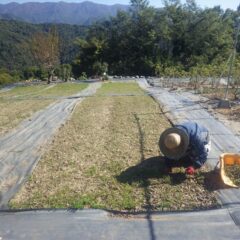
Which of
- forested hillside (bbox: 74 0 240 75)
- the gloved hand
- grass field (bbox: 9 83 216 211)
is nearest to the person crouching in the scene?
the gloved hand

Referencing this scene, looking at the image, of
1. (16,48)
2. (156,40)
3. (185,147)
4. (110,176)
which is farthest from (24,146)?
(16,48)

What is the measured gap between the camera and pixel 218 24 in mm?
35375

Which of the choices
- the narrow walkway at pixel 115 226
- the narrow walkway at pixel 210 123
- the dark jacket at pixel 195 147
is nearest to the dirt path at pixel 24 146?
the narrow walkway at pixel 115 226

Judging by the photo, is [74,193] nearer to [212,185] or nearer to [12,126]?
[212,185]

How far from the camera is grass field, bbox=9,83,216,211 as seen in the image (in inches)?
193

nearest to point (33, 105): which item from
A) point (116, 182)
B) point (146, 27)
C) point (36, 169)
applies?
point (36, 169)

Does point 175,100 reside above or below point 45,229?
below

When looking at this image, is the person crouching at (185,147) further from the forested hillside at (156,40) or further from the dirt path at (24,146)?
the forested hillside at (156,40)

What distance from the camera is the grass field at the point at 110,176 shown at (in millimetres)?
4898

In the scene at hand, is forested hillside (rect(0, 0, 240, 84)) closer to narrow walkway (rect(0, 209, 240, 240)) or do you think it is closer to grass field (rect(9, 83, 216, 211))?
grass field (rect(9, 83, 216, 211))

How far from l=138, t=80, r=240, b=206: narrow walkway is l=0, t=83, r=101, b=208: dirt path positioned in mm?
2771

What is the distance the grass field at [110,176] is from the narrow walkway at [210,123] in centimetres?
29

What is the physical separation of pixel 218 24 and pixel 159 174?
3208 centimetres

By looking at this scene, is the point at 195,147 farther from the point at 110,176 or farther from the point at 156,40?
the point at 156,40
